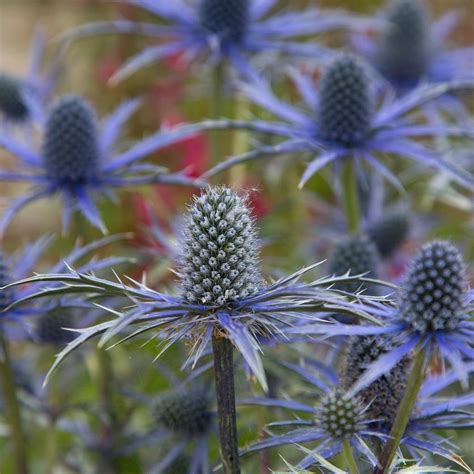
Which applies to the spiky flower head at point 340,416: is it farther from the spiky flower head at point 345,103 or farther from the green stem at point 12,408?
the spiky flower head at point 345,103

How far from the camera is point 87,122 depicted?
1463 mm

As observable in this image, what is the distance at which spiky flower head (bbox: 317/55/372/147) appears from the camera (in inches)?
55.4

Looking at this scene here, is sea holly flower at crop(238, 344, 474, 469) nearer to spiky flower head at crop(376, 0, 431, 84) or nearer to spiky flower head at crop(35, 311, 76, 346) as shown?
spiky flower head at crop(35, 311, 76, 346)

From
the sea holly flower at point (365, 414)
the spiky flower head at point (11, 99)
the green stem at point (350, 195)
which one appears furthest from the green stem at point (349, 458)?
the spiky flower head at point (11, 99)

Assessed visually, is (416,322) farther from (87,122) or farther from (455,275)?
(87,122)

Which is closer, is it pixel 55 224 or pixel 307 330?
pixel 307 330

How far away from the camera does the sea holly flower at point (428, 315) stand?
80 centimetres

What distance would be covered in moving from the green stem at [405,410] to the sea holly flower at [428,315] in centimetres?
1

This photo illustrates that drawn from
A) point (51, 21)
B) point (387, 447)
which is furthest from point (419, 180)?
point (51, 21)

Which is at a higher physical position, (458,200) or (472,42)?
(472,42)

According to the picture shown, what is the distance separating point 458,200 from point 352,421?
2.77ft

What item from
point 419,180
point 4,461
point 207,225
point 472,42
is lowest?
point 4,461

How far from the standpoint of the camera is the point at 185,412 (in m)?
1.19

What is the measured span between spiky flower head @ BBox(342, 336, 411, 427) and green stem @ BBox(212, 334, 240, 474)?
0.59ft
